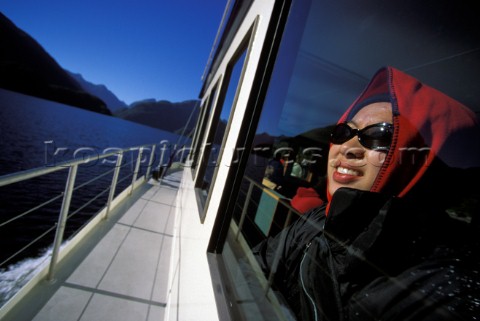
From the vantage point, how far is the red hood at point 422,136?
15.7 inches

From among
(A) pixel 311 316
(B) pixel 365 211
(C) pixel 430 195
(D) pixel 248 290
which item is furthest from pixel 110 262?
(C) pixel 430 195

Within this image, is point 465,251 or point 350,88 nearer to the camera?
point 465,251

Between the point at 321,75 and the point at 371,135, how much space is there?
60cm

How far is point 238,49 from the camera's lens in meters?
2.31

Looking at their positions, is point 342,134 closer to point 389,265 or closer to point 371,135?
point 371,135

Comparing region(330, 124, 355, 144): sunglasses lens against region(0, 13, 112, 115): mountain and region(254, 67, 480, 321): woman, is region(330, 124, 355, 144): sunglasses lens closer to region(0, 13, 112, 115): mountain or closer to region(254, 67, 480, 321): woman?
region(254, 67, 480, 321): woman

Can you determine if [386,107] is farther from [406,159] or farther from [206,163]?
[206,163]

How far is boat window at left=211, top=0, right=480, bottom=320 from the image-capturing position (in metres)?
0.52

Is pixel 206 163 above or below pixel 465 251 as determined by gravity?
below

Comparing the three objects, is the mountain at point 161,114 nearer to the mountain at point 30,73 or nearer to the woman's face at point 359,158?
the mountain at point 30,73

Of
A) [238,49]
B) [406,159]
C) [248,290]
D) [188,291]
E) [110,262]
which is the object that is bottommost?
[110,262]

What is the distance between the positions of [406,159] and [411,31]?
1.29ft

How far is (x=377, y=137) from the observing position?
1.82 ft

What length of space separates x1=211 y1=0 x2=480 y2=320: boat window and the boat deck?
60 cm
